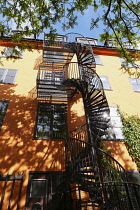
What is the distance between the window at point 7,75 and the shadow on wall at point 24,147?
210 centimetres

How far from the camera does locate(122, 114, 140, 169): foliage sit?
661cm

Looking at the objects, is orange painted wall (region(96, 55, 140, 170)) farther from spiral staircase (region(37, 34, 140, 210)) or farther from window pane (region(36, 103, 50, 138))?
window pane (region(36, 103, 50, 138))

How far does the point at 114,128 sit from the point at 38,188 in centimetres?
494

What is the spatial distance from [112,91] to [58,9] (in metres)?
6.13

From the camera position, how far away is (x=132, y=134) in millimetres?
7090

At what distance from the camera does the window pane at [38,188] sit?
213 inches

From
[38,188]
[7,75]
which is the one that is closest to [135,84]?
[38,188]

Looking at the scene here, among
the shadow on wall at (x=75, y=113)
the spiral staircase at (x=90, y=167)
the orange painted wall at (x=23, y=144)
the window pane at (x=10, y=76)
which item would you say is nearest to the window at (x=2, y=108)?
the orange painted wall at (x=23, y=144)

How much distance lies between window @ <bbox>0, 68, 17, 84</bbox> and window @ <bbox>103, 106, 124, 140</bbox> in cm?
696

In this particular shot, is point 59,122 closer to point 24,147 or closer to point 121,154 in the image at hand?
point 24,147

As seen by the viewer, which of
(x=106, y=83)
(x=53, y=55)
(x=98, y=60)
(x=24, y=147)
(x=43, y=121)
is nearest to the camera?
(x=24, y=147)

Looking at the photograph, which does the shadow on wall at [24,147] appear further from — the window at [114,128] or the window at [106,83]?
the window at [106,83]

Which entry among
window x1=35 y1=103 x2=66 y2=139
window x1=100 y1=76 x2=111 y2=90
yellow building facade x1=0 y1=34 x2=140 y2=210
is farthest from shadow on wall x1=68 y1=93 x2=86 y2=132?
window x1=100 y1=76 x2=111 y2=90

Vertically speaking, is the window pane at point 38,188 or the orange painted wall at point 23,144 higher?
the orange painted wall at point 23,144
